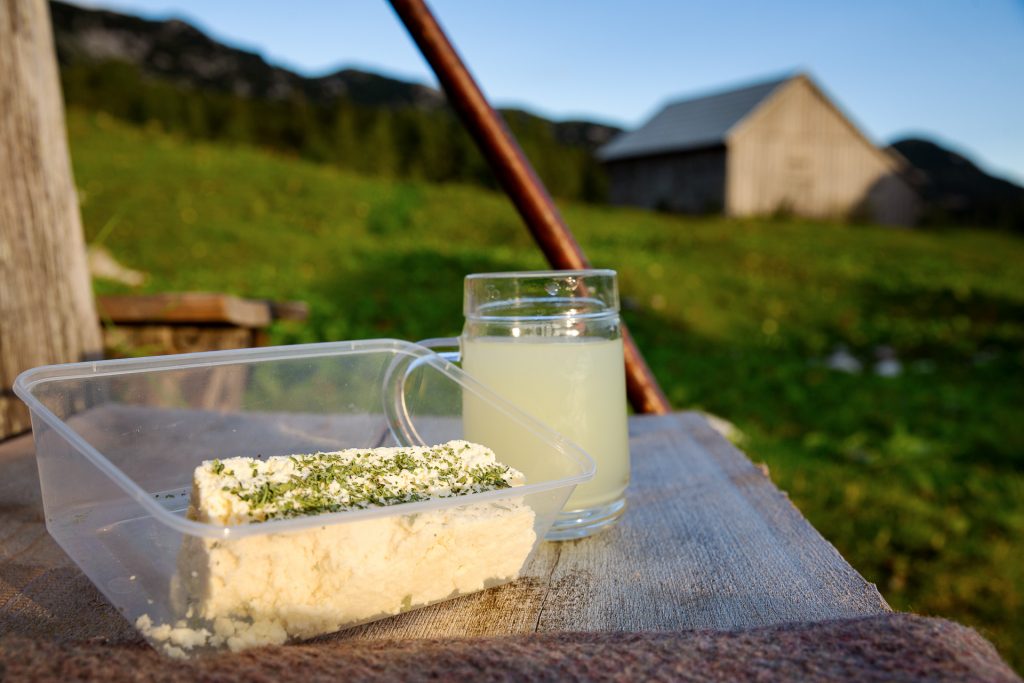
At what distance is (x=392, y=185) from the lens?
1272 cm

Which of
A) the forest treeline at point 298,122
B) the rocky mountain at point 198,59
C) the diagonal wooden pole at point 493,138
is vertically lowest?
the diagonal wooden pole at point 493,138

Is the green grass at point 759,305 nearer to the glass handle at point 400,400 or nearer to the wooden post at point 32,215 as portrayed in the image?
the wooden post at point 32,215

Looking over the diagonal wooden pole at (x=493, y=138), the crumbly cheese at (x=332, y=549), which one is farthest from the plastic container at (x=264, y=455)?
the diagonal wooden pole at (x=493, y=138)

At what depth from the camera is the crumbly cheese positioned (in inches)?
32.1

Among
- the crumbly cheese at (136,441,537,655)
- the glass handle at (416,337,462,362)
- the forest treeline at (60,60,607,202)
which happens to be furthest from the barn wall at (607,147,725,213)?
the crumbly cheese at (136,441,537,655)

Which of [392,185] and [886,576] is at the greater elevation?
[392,185]

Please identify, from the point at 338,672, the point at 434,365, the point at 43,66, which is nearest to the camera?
the point at 338,672

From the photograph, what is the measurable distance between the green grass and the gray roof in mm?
4662

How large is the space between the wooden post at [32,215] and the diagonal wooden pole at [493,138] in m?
0.93

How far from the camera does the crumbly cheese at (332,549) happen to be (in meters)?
0.82

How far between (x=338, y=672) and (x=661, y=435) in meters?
1.20

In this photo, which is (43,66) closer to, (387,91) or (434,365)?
(434,365)

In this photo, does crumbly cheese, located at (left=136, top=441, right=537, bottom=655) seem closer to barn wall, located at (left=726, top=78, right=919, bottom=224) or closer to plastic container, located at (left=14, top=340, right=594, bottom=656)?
plastic container, located at (left=14, top=340, right=594, bottom=656)

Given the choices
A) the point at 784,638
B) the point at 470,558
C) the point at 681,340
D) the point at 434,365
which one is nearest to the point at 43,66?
the point at 434,365
